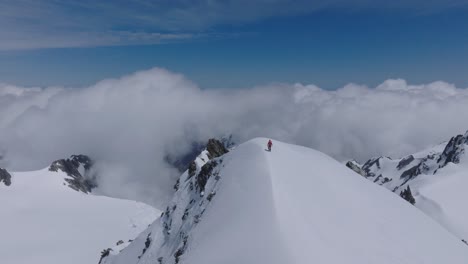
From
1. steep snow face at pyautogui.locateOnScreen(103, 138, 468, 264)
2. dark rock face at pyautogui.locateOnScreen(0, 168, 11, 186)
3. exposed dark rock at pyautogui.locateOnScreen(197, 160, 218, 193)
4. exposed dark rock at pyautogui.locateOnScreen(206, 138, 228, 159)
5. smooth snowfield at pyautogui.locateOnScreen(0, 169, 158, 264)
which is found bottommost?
steep snow face at pyautogui.locateOnScreen(103, 138, 468, 264)

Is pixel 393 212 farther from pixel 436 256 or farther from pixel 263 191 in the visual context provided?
pixel 263 191

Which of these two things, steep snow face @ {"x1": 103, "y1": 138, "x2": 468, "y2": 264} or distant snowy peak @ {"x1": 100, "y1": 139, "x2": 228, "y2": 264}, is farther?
distant snowy peak @ {"x1": 100, "y1": 139, "x2": 228, "y2": 264}

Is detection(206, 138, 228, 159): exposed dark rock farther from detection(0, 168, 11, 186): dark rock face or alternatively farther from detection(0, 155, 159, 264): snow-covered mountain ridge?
detection(0, 168, 11, 186): dark rock face

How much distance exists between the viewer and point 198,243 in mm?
38562

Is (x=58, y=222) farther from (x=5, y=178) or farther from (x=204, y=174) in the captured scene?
(x=204, y=174)

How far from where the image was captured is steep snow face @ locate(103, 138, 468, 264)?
102 ft

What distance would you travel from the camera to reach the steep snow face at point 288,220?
102ft

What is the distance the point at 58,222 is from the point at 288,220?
145 meters

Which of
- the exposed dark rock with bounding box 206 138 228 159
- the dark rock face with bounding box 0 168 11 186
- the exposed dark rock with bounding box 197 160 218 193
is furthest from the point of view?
the dark rock face with bounding box 0 168 11 186

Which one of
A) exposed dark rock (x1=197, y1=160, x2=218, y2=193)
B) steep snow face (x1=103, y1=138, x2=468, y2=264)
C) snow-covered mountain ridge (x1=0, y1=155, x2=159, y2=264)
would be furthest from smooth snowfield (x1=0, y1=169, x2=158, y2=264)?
steep snow face (x1=103, y1=138, x2=468, y2=264)

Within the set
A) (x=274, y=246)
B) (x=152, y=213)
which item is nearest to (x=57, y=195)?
(x=152, y=213)

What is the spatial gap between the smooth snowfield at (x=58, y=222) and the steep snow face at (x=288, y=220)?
80468 millimetres

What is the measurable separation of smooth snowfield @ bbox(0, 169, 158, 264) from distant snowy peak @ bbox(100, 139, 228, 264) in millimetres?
67781

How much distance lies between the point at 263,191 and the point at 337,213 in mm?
8223
